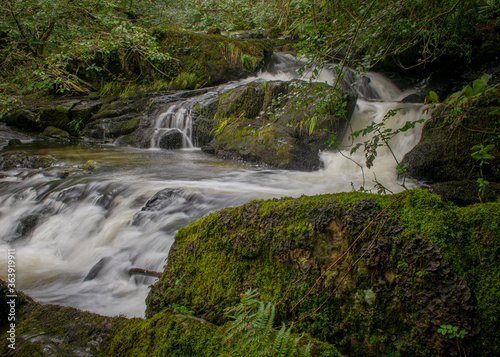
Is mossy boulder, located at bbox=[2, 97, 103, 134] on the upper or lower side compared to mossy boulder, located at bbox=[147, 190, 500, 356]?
upper

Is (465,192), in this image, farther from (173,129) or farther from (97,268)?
(173,129)

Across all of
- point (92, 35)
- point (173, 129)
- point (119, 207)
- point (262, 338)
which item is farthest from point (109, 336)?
point (92, 35)

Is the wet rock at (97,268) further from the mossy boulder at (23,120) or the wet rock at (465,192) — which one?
the mossy boulder at (23,120)

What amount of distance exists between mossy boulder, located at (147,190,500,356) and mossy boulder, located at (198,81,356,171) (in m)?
5.19

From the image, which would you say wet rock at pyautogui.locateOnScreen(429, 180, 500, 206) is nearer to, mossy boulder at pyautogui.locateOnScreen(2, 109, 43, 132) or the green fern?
the green fern

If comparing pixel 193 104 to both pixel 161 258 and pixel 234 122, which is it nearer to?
pixel 234 122

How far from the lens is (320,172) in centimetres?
802

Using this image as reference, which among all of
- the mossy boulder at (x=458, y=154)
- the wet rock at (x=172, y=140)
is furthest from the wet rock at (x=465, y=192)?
the wet rock at (x=172, y=140)

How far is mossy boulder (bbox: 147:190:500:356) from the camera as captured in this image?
5.30 feet

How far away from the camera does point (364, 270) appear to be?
185 centimetres

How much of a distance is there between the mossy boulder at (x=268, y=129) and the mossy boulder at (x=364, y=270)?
5.19m

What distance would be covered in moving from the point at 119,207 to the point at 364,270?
16.3ft

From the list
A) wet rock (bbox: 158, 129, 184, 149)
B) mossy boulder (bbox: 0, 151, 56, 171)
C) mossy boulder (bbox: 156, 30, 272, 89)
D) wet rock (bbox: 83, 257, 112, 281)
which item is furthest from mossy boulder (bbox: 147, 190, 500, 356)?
mossy boulder (bbox: 156, 30, 272, 89)

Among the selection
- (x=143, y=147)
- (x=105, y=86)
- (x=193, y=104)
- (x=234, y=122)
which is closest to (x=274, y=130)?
(x=234, y=122)
